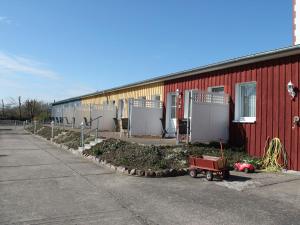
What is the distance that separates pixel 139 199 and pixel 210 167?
101 inches

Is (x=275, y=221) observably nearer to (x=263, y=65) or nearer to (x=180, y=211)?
(x=180, y=211)

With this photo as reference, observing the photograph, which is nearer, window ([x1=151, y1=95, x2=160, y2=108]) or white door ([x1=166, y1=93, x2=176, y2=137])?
white door ([x1=166, y1=93, x2=176, y2=137])

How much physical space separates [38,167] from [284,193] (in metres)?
7.23

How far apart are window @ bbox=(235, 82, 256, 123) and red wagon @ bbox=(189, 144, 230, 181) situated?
3561 mm

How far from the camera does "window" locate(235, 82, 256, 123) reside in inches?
480

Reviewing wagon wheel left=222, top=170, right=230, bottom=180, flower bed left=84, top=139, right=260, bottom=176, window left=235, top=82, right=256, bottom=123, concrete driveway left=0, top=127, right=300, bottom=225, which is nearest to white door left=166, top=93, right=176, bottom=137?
Answer: flower bed left=84, top=139, right=260, bottom=176

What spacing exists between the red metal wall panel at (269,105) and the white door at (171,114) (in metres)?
4.19

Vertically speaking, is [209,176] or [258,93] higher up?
[258,93]

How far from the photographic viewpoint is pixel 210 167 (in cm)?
885

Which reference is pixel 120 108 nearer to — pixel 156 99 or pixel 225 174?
pixel 156 99

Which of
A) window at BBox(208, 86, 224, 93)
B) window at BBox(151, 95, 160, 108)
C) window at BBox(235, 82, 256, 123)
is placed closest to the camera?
window at BBox(235, 82, 256, 123)

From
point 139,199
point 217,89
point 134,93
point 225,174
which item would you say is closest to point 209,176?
point 225,174

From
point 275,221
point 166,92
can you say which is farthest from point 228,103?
point 275,221

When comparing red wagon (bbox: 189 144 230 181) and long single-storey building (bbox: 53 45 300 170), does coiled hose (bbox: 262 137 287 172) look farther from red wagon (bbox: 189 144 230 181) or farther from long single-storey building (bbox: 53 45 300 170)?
red wagon (bbox: 189 144 230 181)
